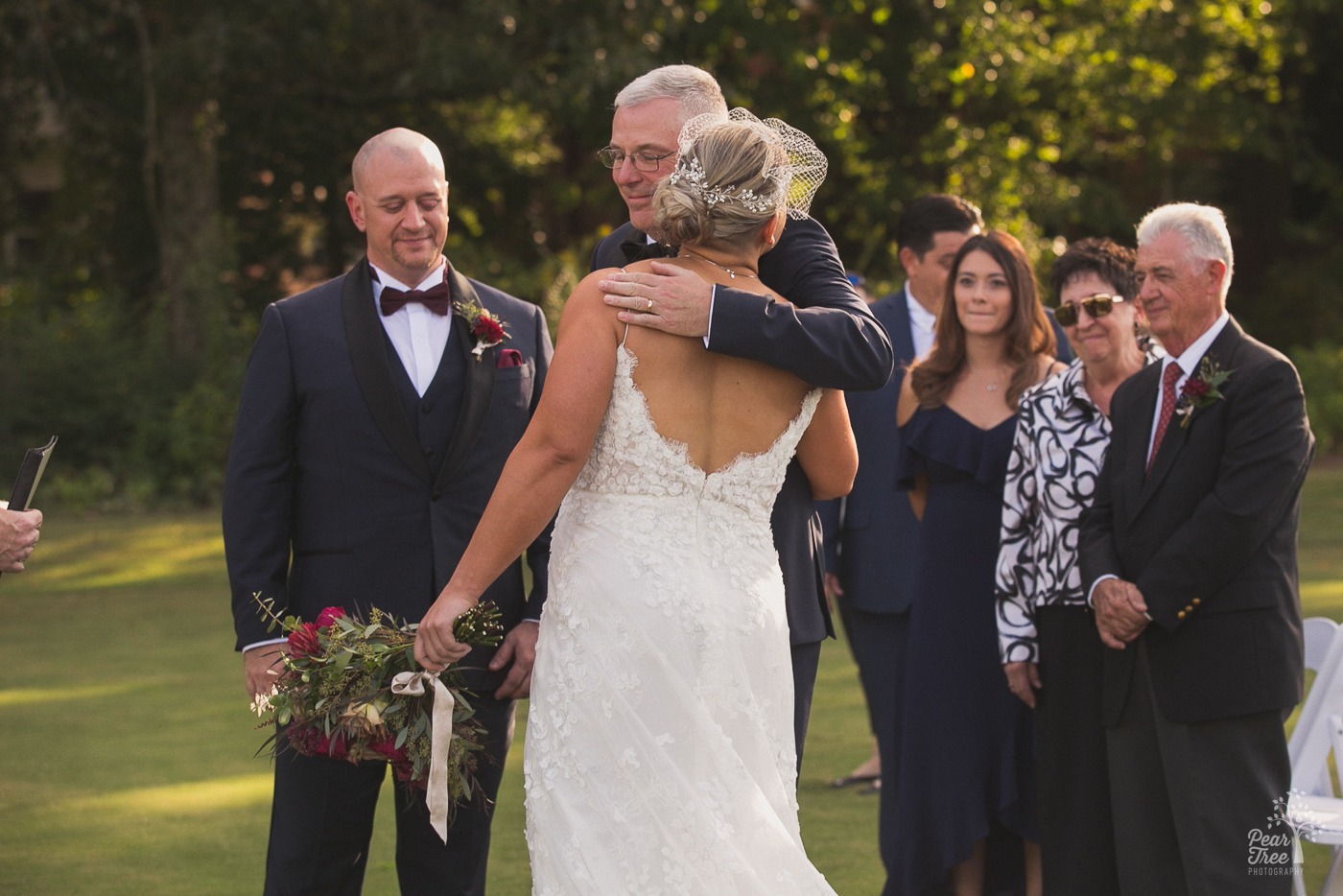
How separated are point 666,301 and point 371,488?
4.09 feet

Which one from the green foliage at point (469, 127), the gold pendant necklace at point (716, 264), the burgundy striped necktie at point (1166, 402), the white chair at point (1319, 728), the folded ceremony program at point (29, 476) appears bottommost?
the white chair at point (1319, 728)

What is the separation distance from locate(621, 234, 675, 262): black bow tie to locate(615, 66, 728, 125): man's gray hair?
31cm

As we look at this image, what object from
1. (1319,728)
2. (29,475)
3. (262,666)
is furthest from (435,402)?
(1319,728)

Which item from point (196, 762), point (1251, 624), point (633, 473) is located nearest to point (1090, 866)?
point (1251, 624)

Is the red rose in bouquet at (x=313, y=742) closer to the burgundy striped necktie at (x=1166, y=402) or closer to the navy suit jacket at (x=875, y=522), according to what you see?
the burgundy striped necktie at (x=1166, y=402)

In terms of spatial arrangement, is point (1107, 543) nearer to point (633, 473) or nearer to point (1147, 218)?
point (1147, 218)

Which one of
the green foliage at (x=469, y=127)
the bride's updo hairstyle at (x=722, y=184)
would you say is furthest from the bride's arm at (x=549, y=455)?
the green foliage at (x=469, y=127)

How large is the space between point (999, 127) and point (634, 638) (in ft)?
63.8

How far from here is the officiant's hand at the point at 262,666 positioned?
13.3 feet

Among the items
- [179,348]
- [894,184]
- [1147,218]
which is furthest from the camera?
[894,184]

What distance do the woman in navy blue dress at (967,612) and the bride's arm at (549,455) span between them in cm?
231

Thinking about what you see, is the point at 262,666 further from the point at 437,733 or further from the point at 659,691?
the point at 659,691

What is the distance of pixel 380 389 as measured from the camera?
4156mm

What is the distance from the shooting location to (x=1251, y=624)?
14.5ft
